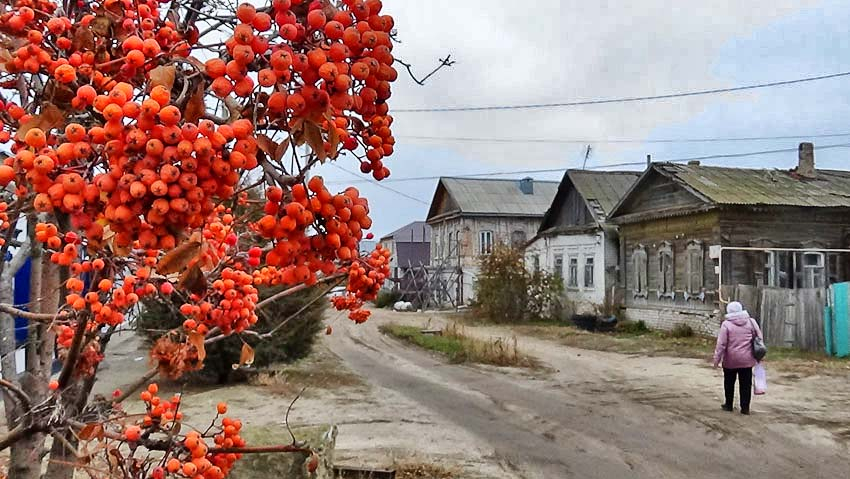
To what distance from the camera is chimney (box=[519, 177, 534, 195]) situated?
3991cm

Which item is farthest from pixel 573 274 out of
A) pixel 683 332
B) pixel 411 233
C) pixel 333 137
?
pixel 411 233

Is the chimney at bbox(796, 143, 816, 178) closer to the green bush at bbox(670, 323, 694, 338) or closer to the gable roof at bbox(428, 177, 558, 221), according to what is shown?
the green bush at bbox(670, 323, 694, 338)

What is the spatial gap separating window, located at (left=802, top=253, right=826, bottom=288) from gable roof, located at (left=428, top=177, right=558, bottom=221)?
1941 cm

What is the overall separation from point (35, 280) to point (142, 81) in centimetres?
178

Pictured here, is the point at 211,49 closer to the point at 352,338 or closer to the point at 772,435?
the point at 772,435

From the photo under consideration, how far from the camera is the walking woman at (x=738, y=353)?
365 inches

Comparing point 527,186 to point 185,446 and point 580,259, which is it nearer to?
point 580,259

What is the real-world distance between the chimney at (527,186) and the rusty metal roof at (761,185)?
18.7 meters

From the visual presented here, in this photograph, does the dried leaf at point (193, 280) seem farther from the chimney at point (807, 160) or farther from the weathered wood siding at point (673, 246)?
the chimney at point (807, 160)

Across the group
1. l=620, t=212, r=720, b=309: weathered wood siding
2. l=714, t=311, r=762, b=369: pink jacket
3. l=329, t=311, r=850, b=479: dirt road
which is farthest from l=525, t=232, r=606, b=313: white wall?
l=714, t=311, r=762, b=369: pink jacket

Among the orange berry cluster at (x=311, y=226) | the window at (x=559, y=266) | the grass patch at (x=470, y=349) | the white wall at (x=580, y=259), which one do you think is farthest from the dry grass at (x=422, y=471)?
the window at (x=559, y=266)

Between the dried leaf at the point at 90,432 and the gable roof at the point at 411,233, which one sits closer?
the dried leaf at the point at 90,432

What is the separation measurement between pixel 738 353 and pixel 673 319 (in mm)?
10861

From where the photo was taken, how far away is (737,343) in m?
9.36
